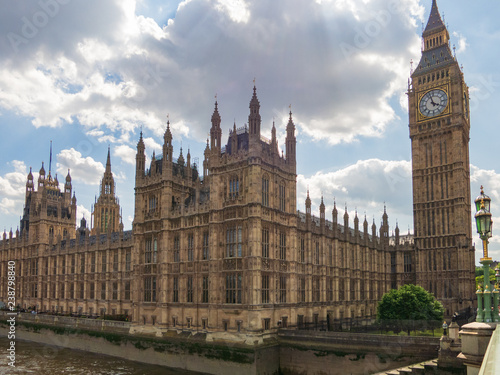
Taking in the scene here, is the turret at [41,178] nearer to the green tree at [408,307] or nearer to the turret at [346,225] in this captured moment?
the turret at [346,225]

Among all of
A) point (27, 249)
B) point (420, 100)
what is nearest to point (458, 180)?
point (420, 100)

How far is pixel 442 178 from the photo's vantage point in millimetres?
87438

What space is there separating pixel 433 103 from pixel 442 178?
15.1 metres

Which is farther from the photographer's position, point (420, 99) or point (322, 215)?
point (420, 99)

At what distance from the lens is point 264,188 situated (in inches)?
2126

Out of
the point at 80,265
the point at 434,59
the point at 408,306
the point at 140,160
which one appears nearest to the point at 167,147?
the point at 140,160

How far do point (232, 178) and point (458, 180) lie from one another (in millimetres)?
50273

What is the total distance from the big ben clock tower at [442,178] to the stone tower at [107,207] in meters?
90.5

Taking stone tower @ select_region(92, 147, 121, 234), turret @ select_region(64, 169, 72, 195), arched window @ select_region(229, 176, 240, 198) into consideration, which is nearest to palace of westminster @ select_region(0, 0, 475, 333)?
arched window @ select_region(229, 176, 240, 198)

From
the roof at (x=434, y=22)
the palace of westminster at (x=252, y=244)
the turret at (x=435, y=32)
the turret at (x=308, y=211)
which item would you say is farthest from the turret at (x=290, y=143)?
the roof at (x=434, y=22)

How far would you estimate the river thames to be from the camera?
54.3 metres

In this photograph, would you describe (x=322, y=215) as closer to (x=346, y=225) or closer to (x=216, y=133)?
(x=346, y=225)

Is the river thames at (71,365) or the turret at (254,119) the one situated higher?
the turret at (254,119)

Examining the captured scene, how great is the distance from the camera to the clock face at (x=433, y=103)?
88750 mm
